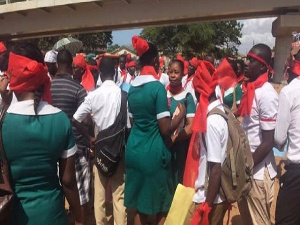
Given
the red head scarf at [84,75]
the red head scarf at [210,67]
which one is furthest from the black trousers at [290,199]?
the red head scarf at [84,75]

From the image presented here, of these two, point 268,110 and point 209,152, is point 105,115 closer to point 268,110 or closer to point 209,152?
point 209,152

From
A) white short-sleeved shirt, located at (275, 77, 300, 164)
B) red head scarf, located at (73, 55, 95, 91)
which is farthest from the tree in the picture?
white short-sleeved shirt, located at (275, 77, 300, 164)

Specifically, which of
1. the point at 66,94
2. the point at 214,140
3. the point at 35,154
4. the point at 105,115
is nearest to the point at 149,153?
the point at 105,115

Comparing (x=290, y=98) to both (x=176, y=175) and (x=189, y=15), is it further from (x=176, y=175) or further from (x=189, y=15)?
(x=189, y=15)

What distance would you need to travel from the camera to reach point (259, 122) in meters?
3.01

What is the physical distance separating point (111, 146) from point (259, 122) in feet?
4.73

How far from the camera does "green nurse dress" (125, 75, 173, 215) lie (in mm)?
3041

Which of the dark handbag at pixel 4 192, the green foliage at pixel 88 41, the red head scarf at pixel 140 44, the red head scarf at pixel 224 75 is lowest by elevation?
the dark handbag at pixel 4 192

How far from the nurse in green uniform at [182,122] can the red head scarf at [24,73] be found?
1626 millimetres

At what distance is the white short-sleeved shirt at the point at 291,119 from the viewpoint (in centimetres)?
254

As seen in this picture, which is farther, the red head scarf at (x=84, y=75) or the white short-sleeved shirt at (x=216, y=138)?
the red head scarf at (x=84, y=75)

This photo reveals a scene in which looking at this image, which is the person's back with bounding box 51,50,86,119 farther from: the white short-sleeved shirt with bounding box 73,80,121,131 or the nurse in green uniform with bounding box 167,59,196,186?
the nurse in green uniform with bounding box 167,59,196,186

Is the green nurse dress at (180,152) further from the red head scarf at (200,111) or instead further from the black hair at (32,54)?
the black hair at (32,54)

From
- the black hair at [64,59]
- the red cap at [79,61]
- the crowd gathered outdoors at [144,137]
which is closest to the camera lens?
the crowd gathered outdoors at [144,137]
